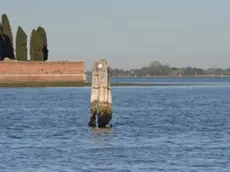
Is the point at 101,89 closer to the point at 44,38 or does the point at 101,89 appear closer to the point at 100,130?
the point at 100,130

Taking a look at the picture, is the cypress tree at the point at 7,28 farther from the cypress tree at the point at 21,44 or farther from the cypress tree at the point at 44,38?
the cypress tree at the point at 44,38

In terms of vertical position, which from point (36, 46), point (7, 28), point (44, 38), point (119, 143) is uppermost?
point (7, 28)

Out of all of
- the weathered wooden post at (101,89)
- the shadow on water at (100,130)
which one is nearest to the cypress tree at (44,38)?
the shadow on water at (100,130)

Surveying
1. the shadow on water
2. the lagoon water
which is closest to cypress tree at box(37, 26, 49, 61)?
the lagoon water

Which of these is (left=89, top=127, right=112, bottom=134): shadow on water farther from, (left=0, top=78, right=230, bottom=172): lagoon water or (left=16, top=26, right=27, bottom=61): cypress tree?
(left=16, top=26, right=27, bottom=61): cypress tree

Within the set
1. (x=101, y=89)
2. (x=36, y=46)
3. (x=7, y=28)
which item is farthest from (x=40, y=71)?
(x=101, y=89)

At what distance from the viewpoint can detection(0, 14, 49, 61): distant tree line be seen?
333ft

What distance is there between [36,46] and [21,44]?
1.75 meters

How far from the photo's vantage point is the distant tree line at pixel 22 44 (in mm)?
101500

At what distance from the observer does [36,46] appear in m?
103

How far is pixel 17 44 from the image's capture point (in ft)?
340

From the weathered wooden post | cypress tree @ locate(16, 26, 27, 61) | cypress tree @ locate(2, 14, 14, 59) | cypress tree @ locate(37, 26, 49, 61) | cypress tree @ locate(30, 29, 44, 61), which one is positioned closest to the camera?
the weathered wooden post

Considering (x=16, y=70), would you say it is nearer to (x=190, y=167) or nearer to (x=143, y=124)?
(x=143, y=124)

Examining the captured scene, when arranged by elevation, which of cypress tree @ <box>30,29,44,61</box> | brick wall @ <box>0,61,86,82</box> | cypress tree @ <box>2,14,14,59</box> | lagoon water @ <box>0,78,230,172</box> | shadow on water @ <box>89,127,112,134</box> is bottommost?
lagoon water @ <box>0,78,230,172</box>
